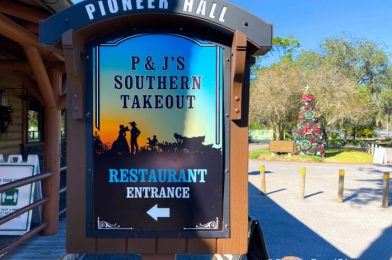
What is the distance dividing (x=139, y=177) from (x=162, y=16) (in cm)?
101

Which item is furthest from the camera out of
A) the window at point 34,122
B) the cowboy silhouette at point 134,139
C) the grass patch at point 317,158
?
the grass patch at point 317,158

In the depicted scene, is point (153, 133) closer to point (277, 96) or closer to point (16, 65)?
point (16, 65)

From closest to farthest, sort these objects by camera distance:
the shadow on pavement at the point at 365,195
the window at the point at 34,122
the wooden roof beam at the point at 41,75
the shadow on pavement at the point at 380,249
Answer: the wooden roof beam at the point at 41,75, the shadow on pavement at the point at 380,249, the window at the point at 34,122, the shadow on pavement at the point at 365,195

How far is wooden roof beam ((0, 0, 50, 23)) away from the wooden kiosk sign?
2803 mm

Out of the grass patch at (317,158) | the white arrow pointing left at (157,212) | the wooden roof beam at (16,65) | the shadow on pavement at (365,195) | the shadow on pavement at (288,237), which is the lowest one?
the shadow on pavement at (365,195)

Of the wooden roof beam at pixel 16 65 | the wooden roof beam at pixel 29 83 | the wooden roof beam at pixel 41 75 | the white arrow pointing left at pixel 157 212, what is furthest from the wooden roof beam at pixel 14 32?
the white arrow pointing left at pixel 157 212

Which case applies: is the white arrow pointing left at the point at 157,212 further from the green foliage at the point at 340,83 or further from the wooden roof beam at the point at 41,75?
the green foliage at the point at 340,83

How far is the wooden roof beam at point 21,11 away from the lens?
4469mm

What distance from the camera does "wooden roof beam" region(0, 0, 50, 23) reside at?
14.7 ft

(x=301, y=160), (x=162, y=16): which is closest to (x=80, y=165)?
(x=162, y=16)

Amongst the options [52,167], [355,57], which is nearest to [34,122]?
[52,167]

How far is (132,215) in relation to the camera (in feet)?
7.73

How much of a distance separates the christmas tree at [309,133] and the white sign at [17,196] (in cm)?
2037

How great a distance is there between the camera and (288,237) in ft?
23.0
